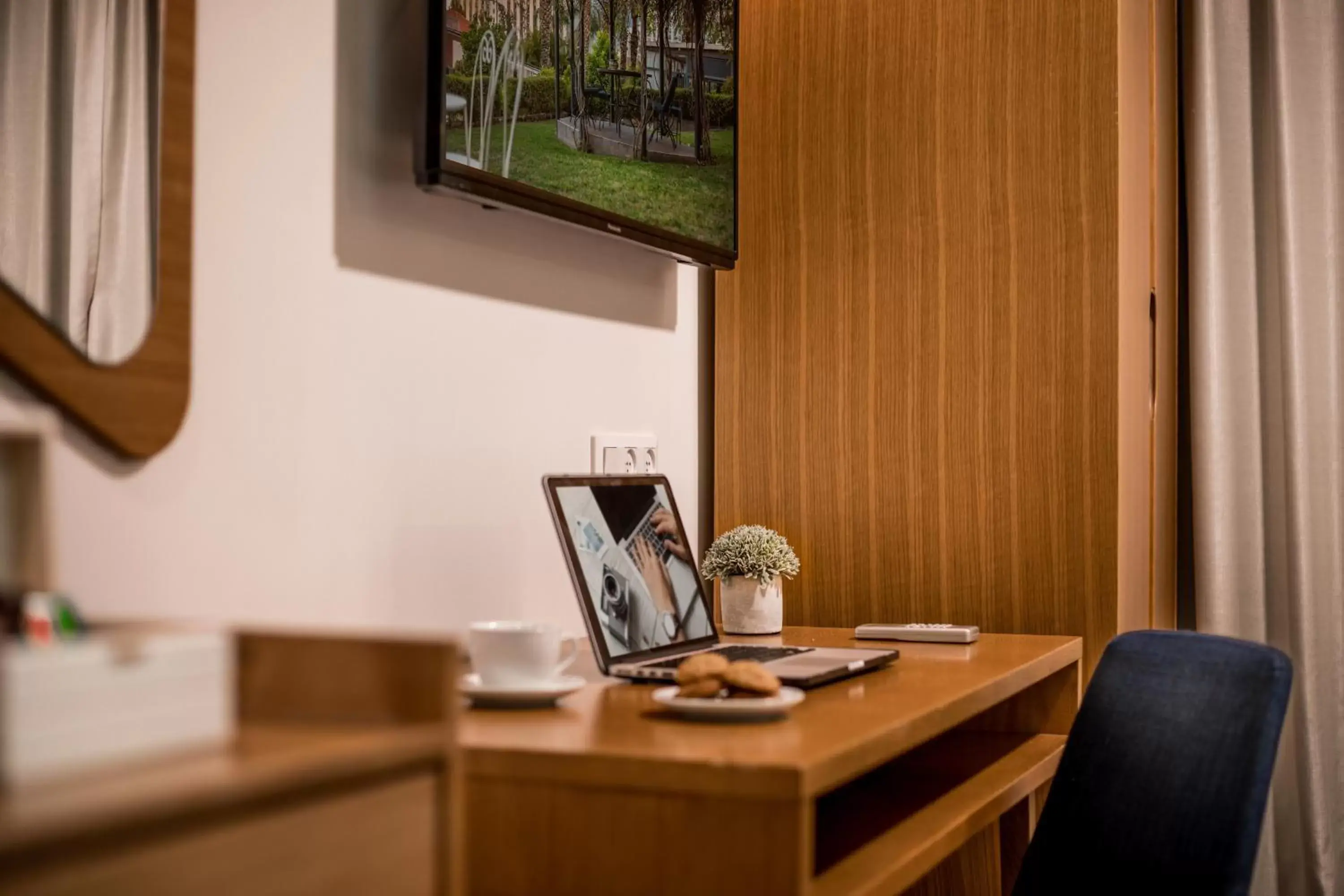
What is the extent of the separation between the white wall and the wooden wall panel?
1.46ft

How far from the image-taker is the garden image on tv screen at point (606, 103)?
1.56m

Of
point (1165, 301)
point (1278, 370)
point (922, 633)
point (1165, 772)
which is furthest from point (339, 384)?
point (1278, 370)

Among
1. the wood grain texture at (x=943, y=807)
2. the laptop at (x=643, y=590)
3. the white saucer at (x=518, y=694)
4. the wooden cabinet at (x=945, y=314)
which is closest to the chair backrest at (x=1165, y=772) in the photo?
the wood grain texture at (x=943, y=807)

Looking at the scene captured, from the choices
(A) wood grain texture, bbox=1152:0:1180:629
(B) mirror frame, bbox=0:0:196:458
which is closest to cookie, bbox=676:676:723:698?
(B) mirror frame, bbox=0:0:196:458

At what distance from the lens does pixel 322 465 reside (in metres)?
1.41

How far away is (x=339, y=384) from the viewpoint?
1440 mm

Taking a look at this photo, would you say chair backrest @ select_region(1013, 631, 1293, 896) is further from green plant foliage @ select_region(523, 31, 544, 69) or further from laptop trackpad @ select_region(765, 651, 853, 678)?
green plant foliage @ select_region(523, 31, 544, 69)

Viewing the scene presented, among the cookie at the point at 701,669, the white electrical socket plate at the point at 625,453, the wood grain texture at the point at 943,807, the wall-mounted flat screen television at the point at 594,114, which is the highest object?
the wall-mounted flat screen television at the point at 594,114

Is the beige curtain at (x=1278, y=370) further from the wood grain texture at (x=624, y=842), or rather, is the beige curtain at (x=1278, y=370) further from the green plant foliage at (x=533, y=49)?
the wood grain texture at (x=624, y=842)

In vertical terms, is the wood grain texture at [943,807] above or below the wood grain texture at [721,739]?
below

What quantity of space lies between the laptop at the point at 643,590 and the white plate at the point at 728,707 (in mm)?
160

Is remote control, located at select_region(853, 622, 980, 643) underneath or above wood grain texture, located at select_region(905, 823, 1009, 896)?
above

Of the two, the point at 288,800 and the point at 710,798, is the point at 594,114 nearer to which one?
the point at 710,798

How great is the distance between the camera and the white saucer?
1.25 metres
